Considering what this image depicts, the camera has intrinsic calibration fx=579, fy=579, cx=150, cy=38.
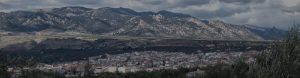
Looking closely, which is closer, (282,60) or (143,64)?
(282,60)

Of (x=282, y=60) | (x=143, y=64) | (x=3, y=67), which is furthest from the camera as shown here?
(x=143, y=64)

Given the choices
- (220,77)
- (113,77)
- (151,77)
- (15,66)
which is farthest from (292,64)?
(15,66)

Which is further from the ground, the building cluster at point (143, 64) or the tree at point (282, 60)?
the tree at point (282, 60)

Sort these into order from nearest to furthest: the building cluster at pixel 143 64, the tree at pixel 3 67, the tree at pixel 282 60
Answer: the tree at pixel 282 60 < the tree at pixel 3 67 < the building cluster at pixel 143 64

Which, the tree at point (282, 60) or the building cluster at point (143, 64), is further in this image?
the building cluster at point (143, 64)

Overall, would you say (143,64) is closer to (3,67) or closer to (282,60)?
(3,67)

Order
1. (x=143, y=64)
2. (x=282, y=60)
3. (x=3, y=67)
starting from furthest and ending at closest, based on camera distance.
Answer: (x=143, y=64) < (x=3, y=67) < (x=282, y=60)

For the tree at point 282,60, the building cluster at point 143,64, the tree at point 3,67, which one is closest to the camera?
the tree at point 282,60

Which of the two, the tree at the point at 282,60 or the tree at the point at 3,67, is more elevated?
the tree at the point at 282,60

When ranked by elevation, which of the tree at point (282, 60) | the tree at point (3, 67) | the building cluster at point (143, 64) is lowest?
the building cluster at point (143, 64)

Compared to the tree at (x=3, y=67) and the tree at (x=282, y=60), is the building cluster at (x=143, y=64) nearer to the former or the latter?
the tree at (x=282, y=60)

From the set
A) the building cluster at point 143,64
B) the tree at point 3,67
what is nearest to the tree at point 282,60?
the building cluster at point 143,64

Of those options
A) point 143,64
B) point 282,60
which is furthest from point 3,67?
point 143,64
